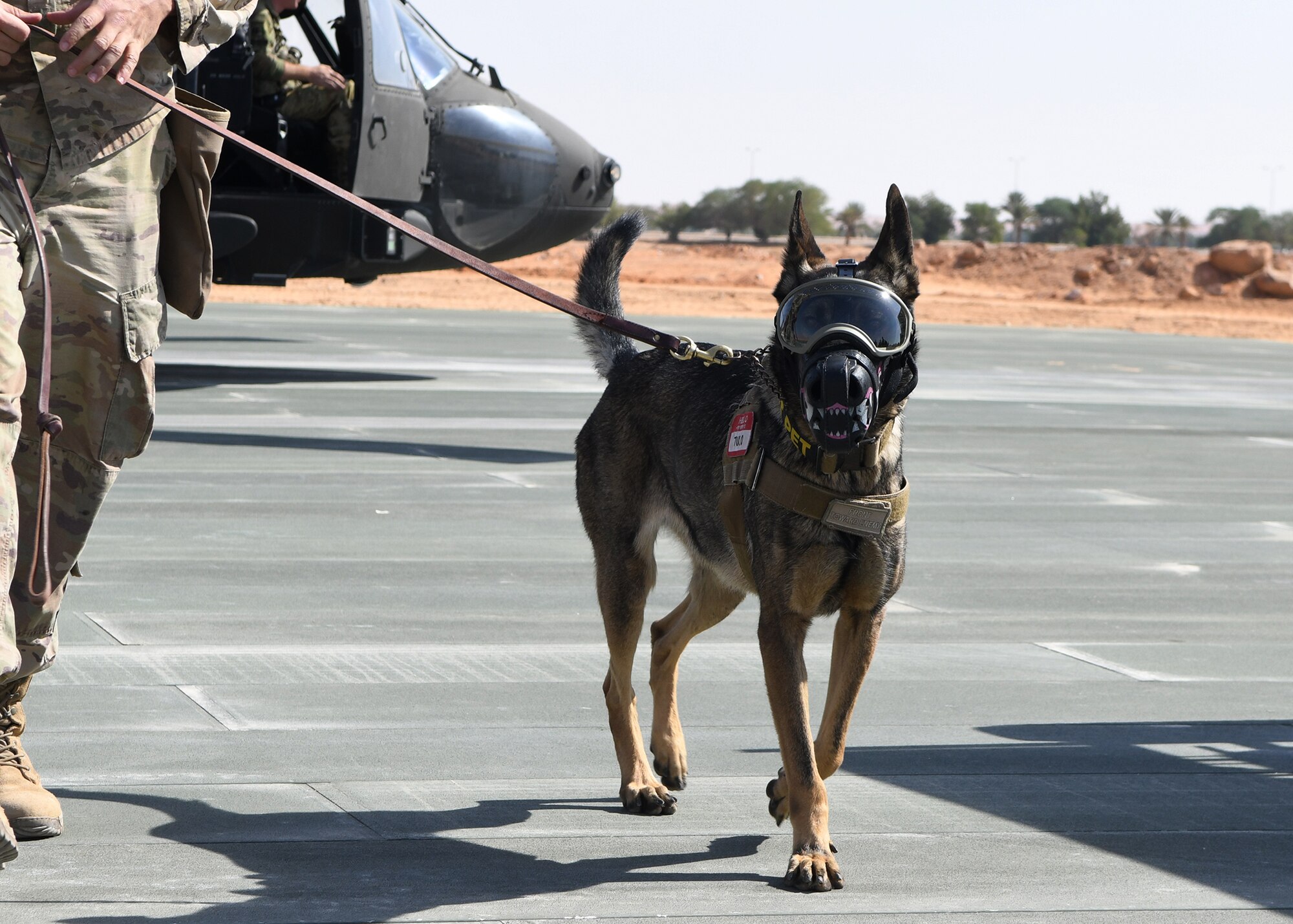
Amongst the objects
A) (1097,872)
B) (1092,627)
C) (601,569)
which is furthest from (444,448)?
(1097,872)

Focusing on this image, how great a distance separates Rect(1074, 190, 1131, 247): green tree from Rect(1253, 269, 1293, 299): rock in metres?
35.5

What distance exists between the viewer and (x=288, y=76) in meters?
15.3

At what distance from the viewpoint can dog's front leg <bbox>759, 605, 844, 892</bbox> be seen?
4.18 meters

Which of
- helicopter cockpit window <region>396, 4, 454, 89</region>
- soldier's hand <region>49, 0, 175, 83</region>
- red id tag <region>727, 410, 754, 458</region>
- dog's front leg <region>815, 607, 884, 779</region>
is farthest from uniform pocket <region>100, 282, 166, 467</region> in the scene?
helicopter cockpit window <region>396, 4, 454, 89</region>

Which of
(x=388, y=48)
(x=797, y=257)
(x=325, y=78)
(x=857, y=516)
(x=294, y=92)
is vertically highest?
(x=388, y=48)

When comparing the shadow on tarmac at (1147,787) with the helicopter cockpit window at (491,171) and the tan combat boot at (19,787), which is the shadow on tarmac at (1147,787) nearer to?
the tan combat boot at (19,787)

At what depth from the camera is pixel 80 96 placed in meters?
4.20

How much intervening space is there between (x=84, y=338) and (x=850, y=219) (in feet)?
Answer: 350

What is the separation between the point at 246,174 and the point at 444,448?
183 inches

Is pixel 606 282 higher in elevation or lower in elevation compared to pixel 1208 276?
higher

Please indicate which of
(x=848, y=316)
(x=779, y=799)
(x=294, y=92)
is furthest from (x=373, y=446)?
(x=848, y=316)

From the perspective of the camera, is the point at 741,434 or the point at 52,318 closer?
the point at 52,318

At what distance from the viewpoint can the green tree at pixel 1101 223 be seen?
310ft

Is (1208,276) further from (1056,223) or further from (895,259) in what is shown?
Result: (895,259)
